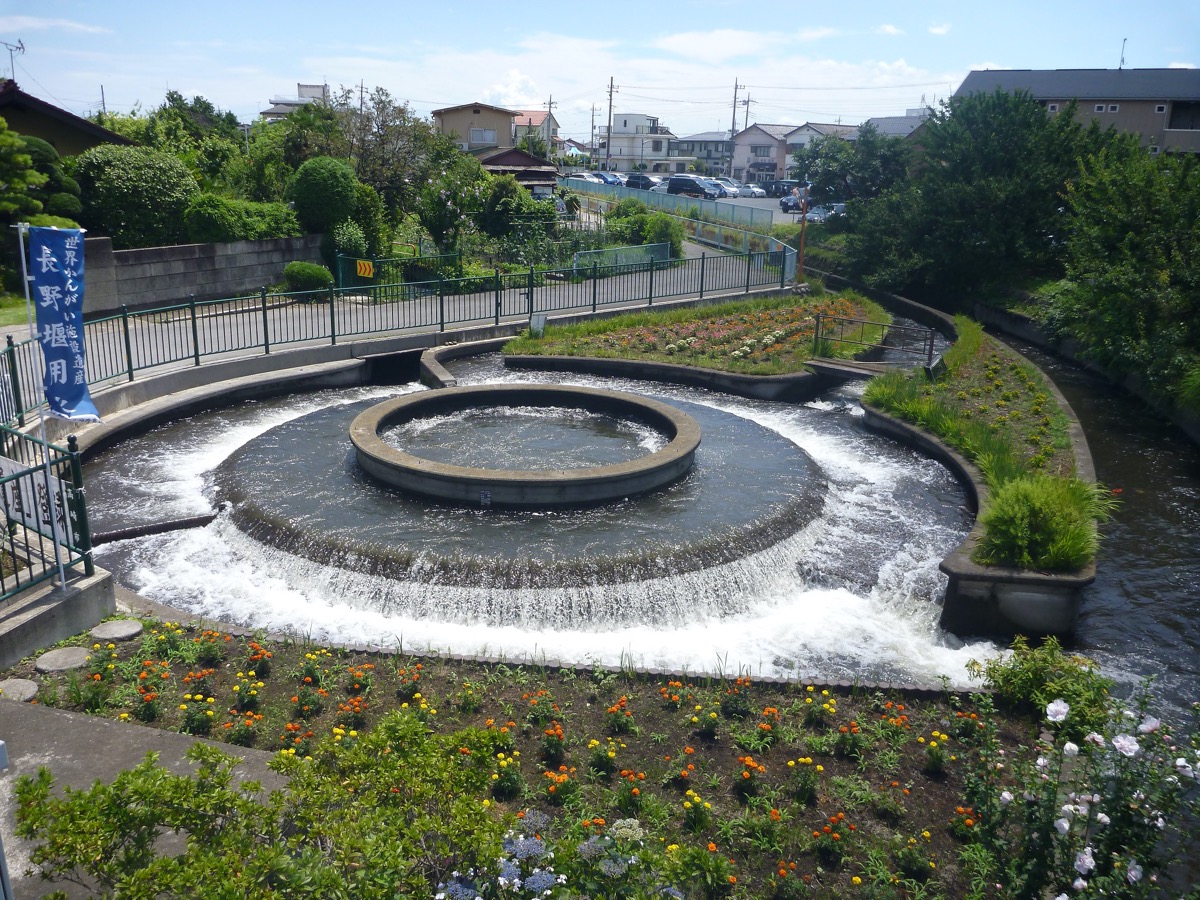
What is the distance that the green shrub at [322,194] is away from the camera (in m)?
28.4

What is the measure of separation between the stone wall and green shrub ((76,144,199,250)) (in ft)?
3.33

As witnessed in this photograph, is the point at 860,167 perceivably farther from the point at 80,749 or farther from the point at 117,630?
the point at 80,749

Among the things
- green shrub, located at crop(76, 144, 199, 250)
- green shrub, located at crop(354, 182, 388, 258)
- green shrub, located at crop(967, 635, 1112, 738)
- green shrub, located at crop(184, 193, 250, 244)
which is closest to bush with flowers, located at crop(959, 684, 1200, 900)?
green shrub, located at crop(967, 635, 1112, 738)

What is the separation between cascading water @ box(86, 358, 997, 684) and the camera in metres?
10.5

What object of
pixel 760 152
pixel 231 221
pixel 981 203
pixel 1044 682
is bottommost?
pixel 1044 682

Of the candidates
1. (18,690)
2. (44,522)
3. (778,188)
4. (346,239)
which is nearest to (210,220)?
(346,239)

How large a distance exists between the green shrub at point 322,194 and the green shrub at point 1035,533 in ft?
74.4

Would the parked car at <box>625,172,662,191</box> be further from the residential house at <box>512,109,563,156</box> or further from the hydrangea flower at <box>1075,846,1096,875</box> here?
the hydrangea flower at <box>1075,846,1096,875</box>

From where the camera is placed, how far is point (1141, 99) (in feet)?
188

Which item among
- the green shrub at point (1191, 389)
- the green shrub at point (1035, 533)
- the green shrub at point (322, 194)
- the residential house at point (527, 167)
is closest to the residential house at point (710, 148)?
the residential house at point (527, 167)

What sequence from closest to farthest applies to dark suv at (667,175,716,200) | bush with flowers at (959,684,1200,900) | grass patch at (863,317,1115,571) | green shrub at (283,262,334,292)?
bush with flowers at (959,684,1200,900)
grass patch at (863,317,1115,571)
green shrub at (283,262,334,292)
dark suv at (667,175,716,200)

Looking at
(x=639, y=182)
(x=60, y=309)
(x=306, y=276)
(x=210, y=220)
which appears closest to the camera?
(x=60, y=309)

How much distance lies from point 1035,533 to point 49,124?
2960cm

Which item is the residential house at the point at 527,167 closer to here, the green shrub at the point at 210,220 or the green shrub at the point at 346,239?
the green shrub at the point at 346,239
